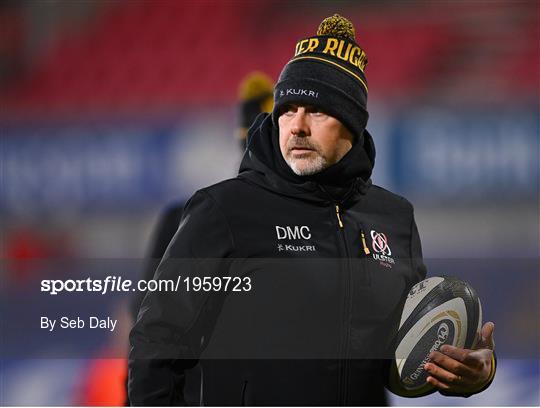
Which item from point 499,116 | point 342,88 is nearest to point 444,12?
point 499,116

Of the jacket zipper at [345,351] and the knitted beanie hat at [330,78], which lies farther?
the knitted beanie hat at [330,78]

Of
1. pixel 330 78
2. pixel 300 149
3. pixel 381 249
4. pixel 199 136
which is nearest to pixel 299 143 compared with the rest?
pixel 300 149

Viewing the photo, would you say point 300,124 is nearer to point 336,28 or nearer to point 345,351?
point 336,28

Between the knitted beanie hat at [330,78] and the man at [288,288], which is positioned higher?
the knitted beanie hat at [330,78]

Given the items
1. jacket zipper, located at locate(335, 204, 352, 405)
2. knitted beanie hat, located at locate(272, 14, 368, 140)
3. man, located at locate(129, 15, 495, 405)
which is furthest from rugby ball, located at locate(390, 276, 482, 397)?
knitted beanie hat, located at locate(272, 14, 368, 140)

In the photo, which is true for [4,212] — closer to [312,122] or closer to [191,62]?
[191,62]

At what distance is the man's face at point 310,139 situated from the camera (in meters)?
1.95

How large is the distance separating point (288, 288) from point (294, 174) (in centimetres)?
27

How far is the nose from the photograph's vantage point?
1.98 metres

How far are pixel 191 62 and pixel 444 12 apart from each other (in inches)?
70.7

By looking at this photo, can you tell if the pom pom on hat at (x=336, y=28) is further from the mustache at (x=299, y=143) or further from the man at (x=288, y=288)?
the mustache at (x=299, y=143)

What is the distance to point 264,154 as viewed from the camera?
201cm

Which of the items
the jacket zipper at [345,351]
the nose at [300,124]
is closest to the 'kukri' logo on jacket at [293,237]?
the jacket zipper at [345,351]

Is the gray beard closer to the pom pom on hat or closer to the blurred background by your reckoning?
the pom pom on hat
